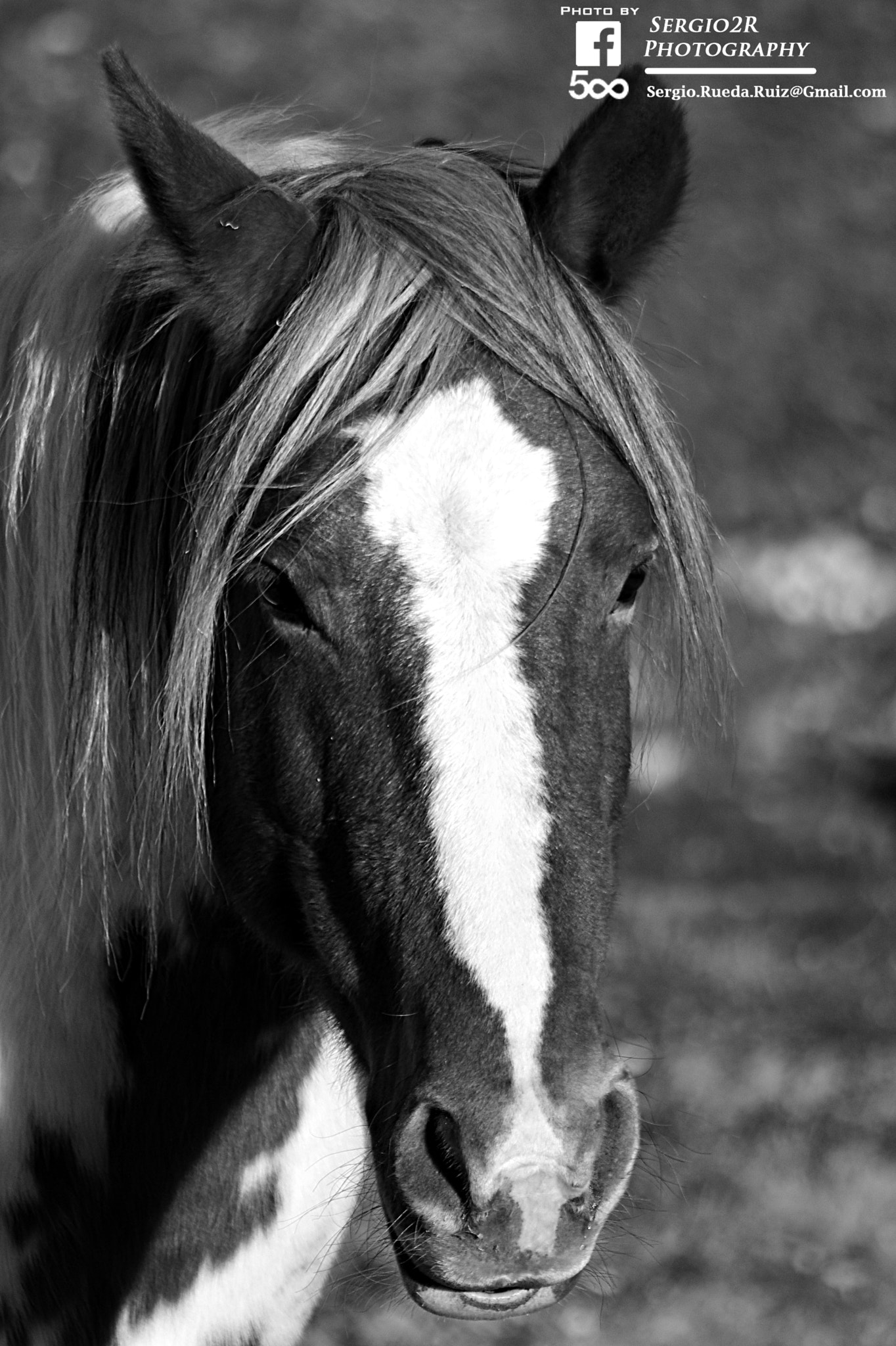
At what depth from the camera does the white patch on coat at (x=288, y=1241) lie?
1.71 meters

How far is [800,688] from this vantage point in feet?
16.6

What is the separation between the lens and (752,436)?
5352 mm

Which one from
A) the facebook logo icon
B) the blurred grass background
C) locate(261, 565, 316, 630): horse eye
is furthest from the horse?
the blurred grass background

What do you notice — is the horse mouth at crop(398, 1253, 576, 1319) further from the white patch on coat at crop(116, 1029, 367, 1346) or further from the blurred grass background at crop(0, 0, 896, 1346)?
the blurred grass background at crop(0, 0, 896, 1346)

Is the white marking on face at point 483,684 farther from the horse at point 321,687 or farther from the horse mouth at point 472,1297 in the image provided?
the horse mouth at point 472,1297

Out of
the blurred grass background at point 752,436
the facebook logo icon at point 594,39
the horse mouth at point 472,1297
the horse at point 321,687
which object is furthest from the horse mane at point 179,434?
the blurred grass background at point 752,436

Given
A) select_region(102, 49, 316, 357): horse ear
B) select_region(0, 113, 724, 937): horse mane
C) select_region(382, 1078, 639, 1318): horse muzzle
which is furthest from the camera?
select_region(0, 113, 724, 937): horse mane

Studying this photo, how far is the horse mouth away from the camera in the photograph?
1.19 meters

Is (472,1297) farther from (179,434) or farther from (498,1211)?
(179,434)

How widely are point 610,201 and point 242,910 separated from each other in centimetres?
86

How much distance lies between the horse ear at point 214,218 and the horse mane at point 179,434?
0.03 metres

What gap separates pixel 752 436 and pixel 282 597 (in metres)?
4.35

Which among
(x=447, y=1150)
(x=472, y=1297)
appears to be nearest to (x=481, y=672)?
(x=447, y=1150)

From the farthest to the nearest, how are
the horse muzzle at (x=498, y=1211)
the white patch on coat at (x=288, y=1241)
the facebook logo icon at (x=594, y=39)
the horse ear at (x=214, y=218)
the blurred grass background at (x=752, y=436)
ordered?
the blurred grass background at (x=752, y=436) → the facebook logo icon at (x=594, y=39) → the white patch on coat at (x=288, y=1241) → the horse ear at (x=214, y=218) → the horse muzzle at (x=498, y=1211)
